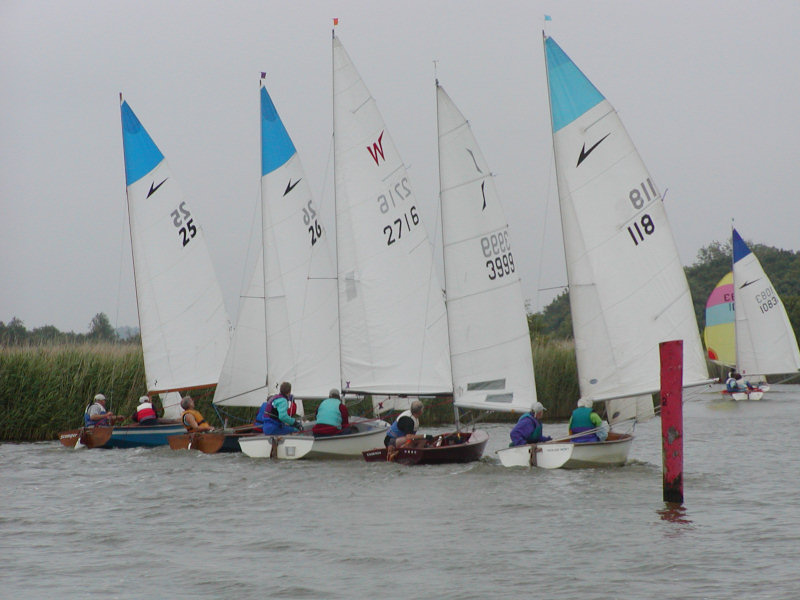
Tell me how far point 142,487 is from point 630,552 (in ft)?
26.1

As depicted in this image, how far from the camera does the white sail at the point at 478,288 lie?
59.3ft

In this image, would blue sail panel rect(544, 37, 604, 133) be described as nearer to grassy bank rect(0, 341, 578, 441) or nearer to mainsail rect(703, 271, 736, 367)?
grassy bank rect(0, 341, 578, 441)

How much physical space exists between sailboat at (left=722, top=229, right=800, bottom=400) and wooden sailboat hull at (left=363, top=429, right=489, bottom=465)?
2626cm

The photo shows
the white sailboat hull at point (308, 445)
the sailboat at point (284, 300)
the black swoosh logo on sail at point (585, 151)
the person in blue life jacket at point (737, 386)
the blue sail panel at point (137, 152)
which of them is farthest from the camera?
the person in blue life jacket at point (737, 386)

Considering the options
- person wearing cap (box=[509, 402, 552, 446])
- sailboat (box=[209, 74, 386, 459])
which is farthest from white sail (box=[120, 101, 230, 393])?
person wearing cap (box=[509, 402, 552, 446])

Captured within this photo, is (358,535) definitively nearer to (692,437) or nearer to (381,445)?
(381,445)

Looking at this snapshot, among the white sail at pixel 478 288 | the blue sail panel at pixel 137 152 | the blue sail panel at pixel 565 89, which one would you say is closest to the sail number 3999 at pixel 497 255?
the white sail at pixel 478 288

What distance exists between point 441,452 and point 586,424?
2.37 meters

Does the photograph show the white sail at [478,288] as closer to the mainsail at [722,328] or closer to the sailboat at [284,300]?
the sailboat at [284,300]

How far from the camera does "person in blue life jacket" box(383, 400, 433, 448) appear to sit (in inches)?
667

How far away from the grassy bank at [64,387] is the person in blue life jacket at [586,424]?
7.79 metres

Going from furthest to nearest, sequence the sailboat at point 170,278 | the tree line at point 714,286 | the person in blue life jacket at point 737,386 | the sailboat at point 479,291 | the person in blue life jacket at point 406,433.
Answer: the tree line at point 714,286
the person in blue life jacket at point 737,386
the sailboat at point 170,278
the sailboat at point 479,291
the person in blue life jacket at point 406,433


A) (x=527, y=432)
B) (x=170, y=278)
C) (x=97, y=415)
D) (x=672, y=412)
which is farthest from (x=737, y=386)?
(x=672, y=412)

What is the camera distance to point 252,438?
1823 centimetres
